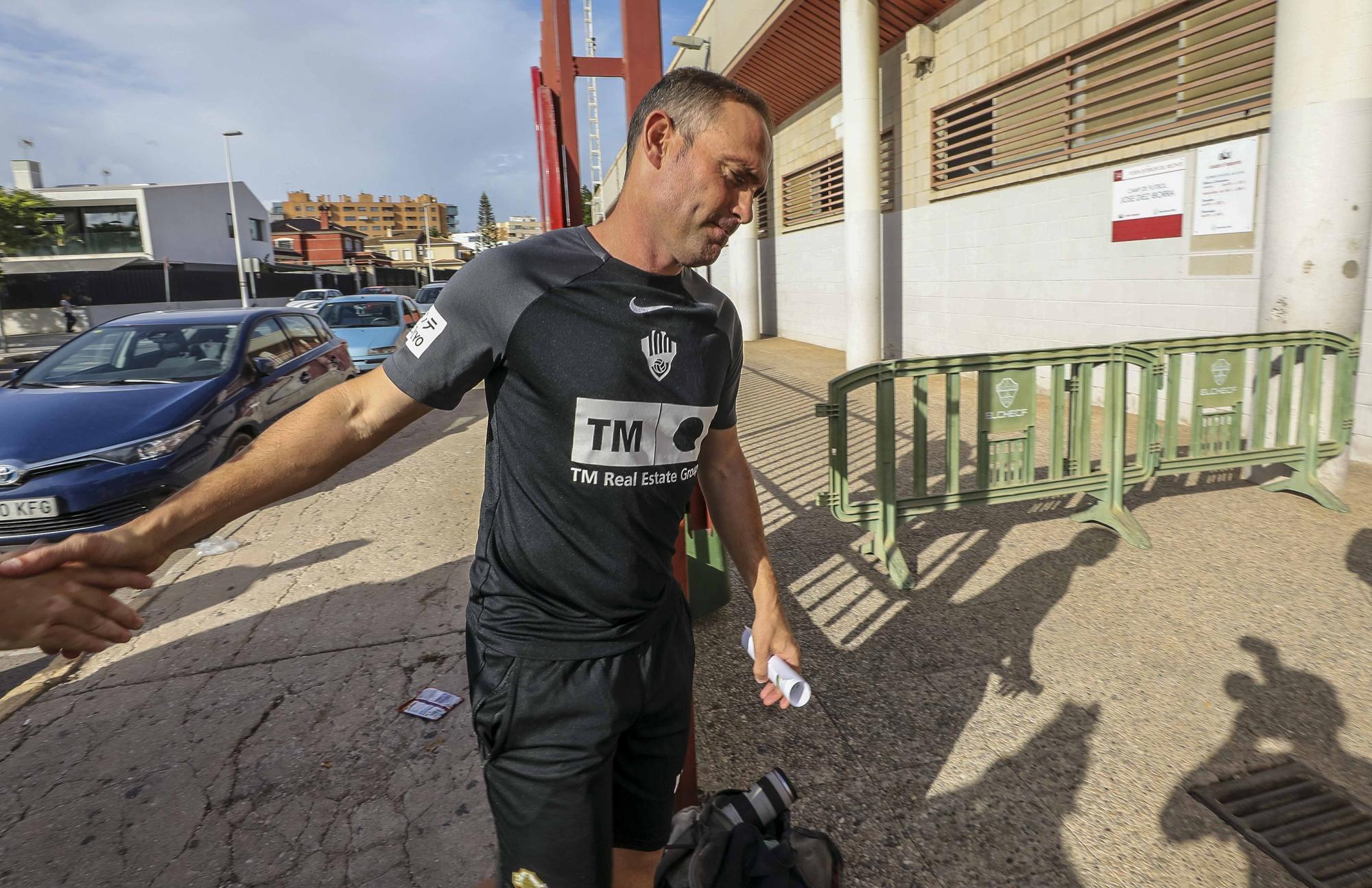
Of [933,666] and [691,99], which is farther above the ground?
[691,99]

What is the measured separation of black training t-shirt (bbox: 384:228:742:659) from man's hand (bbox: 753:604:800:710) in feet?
1.25

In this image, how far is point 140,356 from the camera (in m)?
6.96

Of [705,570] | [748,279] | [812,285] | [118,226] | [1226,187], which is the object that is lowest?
[705,570]

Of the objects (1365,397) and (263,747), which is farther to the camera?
(1365,397)

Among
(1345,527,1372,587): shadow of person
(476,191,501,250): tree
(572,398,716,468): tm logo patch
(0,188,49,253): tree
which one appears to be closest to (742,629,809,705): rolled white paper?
(572,398,716,468): tm logo patch

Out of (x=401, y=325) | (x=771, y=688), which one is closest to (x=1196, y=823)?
(x=771, y=688)

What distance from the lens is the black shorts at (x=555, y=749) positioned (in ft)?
5.06

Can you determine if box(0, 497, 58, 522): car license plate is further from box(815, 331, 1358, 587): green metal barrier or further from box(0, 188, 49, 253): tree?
box(0, 188, 49, 253): tree

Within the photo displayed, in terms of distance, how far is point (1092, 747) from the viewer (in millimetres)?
3094

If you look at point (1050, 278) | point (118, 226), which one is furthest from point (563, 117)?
point (118, 226)

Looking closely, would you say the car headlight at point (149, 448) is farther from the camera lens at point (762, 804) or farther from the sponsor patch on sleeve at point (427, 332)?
the camera lens at point (762, 804)

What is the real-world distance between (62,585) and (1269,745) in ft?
12.2

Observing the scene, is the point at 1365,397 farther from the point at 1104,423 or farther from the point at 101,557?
the point at 101,557

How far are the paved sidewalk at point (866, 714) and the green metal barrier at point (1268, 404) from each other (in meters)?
0.39
